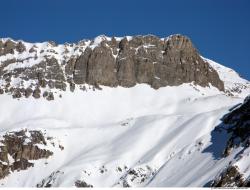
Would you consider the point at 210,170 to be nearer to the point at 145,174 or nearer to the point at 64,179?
the point at 145,174

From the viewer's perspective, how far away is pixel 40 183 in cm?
19075

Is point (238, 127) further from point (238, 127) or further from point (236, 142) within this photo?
point (236, 142)

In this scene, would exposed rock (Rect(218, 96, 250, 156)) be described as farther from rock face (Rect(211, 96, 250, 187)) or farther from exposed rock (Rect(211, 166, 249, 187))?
exposed rock (Rect(211, 166, 249, 187))

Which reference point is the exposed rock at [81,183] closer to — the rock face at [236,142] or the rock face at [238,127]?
the rock face at [236,142]

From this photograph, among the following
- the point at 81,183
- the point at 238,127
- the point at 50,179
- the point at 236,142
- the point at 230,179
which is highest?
the point at 238,127

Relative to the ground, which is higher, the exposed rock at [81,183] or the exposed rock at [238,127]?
the exposed rock at [238,127]

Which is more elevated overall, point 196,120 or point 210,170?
point 196,120

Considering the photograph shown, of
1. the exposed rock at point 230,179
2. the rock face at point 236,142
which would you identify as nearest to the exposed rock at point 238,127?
the rock face at point 236,142

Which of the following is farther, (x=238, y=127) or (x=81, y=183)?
(x=81, y=183)

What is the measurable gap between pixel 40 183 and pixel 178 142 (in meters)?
35.1

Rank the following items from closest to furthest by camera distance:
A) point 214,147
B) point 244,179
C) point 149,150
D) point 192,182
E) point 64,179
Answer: point 244,179
point 192,182
point 214,147
point 64,179
point 149,150

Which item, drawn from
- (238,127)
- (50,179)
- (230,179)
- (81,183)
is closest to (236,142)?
(238,127)

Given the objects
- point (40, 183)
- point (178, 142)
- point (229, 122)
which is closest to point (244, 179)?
point (229, 122)

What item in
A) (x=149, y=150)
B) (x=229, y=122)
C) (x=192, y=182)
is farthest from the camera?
(x=149, y=150)
